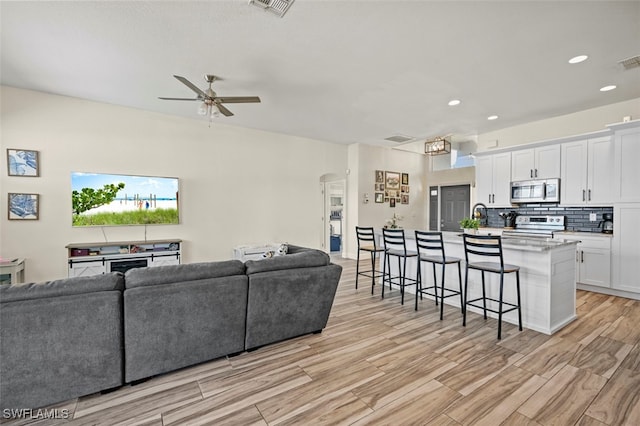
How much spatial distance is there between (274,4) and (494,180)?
17.4ft

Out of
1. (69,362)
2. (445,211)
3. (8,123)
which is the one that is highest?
(8,123)

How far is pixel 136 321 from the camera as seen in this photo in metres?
2.04

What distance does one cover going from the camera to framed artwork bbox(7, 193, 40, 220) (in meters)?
4.16

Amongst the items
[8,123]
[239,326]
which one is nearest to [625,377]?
[239,326]

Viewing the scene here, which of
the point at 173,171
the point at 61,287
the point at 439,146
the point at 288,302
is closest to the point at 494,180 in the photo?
the point at 439,146

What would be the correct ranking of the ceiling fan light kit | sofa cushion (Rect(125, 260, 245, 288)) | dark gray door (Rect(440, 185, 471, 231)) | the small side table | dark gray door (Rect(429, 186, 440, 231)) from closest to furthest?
sofa cushion (Rect(125, 260, 245, 288)), the small side table, the ceiling fan light kit, dark gray door (Rect(440, 185, 471, 231)), dark gray door (Rect(429, 186, 440, 231))

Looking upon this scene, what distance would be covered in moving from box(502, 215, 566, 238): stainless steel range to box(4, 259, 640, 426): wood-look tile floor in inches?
91.2

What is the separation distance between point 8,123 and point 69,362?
4.24m

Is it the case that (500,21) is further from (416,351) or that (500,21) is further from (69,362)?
(69,362)

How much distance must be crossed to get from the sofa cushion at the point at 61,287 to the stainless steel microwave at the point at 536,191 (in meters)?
6.20

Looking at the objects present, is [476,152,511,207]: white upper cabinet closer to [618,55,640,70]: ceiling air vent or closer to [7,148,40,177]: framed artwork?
[618,55,640,70]: ceiling air vent

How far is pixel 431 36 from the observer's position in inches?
113

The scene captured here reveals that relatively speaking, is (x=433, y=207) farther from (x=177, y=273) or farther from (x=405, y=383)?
(x=177, y=273)

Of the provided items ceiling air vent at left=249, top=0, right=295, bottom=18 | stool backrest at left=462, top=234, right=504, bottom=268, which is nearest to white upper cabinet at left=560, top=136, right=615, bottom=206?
stool backrest at left=462, top=234, right=504, bottom=268
